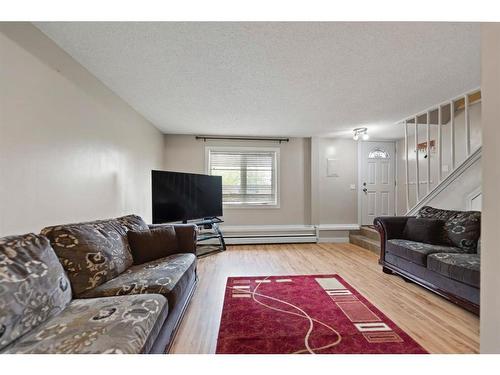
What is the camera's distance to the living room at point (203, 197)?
1.23 m

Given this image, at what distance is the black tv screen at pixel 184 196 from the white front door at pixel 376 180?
3186 millimetres

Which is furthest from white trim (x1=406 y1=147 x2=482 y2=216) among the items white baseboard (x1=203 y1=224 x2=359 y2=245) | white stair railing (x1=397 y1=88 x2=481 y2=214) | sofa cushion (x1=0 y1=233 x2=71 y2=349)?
sofa cushion (x1=0 y1=233 x2=71 y2=349)

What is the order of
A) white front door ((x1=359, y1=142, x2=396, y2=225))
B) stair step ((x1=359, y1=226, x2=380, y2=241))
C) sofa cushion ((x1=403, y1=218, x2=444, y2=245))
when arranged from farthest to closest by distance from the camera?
white front door ((x1=359, y1=142, x2=396, y2=225)), stair step ((x1=359, y1=226, x2=380, y2=241)), sofa cushion ((x1=403, y1=218, x2=444, y2=245))

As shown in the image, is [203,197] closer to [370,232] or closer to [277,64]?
[277,64]

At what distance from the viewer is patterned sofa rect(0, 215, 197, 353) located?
1.05 m

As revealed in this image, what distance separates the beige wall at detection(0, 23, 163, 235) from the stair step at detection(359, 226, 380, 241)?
4353mm

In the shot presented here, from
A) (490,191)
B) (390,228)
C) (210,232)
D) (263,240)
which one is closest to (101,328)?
(490,191)

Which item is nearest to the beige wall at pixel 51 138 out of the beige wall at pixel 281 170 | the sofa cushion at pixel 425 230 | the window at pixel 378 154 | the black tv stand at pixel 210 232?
the black tv stand at pixel 210 232

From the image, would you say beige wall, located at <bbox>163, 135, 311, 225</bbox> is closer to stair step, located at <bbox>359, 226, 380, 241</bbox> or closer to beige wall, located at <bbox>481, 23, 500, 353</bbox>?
stair step, located at <bbox>359, 226, 380, 241</bbox>

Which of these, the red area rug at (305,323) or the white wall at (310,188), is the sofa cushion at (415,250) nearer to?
the red area rug at (305,323)

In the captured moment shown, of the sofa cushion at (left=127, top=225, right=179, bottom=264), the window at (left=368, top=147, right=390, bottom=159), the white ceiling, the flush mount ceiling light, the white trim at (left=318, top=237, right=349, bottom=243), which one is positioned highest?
the white ceiling

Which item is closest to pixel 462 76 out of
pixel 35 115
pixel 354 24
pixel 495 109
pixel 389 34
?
pixel 389 34

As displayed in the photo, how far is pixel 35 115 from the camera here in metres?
1.62

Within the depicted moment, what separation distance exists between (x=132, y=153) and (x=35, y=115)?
1.63 m
